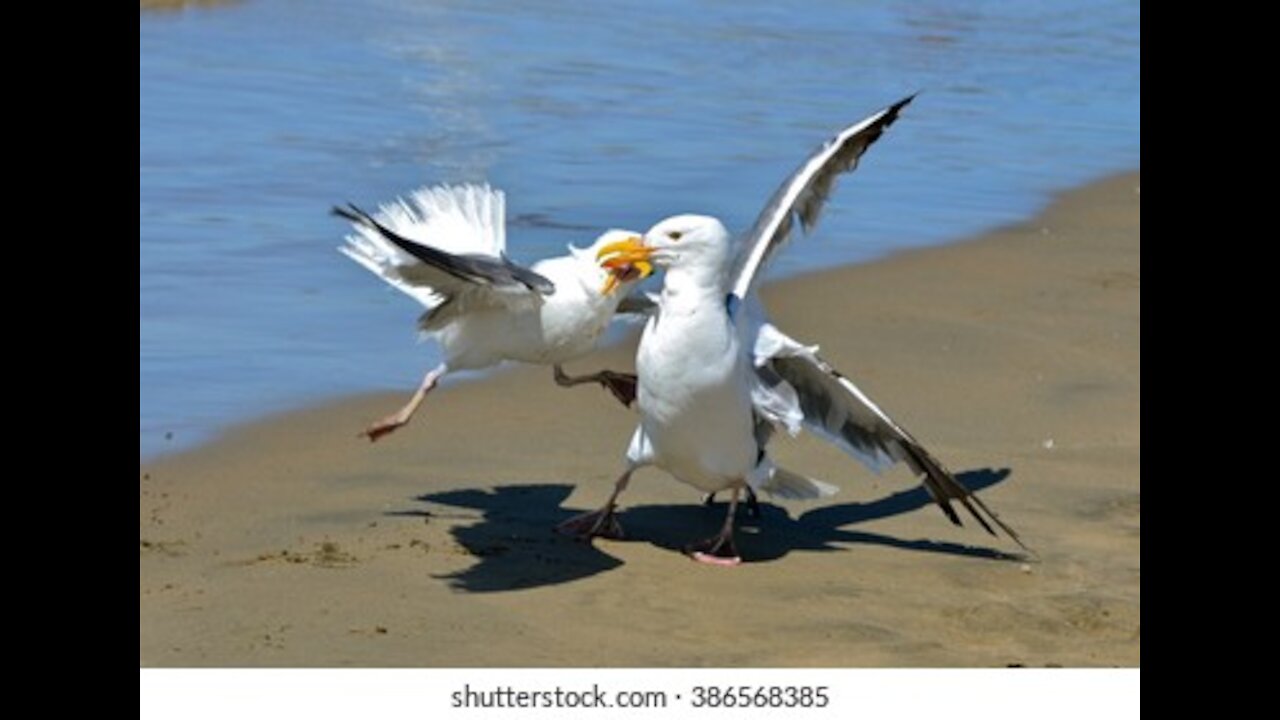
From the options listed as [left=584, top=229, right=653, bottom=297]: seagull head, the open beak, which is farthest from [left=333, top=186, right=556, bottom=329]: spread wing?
the open beak

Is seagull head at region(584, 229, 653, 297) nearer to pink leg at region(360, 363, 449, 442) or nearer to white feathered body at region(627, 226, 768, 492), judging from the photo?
white feathered body at region(627, 226, 768, 492)

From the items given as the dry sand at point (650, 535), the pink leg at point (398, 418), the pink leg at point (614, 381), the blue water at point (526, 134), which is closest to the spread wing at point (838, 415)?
the dry sand at point (650, 535)

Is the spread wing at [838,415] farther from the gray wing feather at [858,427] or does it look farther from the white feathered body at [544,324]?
the white feathered body at [544,324]

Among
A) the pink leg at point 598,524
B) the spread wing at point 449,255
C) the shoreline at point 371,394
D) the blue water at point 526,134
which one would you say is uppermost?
the spread wing at point 449,255

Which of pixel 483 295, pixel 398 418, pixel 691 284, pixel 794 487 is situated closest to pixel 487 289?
pixel 483 295

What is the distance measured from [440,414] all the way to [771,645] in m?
2.99

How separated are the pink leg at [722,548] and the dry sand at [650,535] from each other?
0.08 m

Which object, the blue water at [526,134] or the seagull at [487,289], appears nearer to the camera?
the seagull at [487,289]

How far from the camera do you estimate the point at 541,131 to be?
16469mm

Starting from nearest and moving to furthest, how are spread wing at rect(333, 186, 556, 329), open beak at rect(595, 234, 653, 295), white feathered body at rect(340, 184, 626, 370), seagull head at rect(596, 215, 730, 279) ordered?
seagull head at rect(596, 215, 730, 279) < open beak at rect(595, 234, 653, 295) < spread wing at rect(333, 186, 556, 329) < white feathered body at rect(340, 184, 626, 370)

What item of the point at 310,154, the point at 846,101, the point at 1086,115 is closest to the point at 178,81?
the point at 310,154

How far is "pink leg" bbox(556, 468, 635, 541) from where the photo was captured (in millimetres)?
8906

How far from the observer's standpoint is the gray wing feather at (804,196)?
30.6ft

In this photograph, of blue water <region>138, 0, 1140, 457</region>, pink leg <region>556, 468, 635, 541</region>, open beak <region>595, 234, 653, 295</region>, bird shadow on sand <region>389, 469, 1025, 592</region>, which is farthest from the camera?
blue water <region>138, 0, 1140, 457</region>
